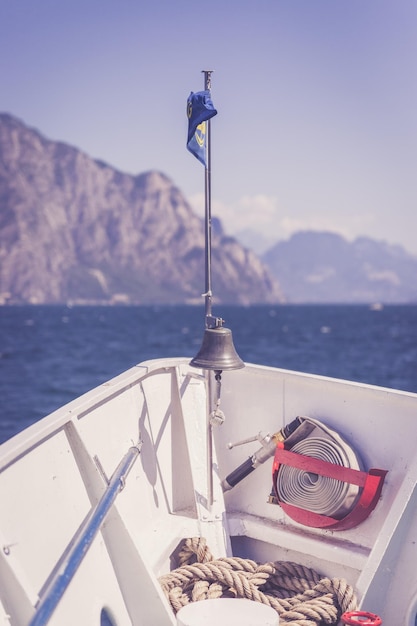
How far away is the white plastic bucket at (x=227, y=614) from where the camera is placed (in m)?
3.27

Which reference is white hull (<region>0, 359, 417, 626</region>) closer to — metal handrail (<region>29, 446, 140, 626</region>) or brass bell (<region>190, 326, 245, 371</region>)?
metal handrail (<region>29, 446, 140, 626</region>)

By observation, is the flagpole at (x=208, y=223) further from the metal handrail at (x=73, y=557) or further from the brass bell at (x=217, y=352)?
the metal handrail at (x=73, y=557)

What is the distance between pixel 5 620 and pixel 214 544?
1957 millimetres

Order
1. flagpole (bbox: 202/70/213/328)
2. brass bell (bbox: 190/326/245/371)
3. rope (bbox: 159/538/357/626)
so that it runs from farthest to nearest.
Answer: flagpole (bbox: 202/70/213/328) → brass bell (bbox: 190/326/245/371) → rope (bbox: 159/538/357/626)

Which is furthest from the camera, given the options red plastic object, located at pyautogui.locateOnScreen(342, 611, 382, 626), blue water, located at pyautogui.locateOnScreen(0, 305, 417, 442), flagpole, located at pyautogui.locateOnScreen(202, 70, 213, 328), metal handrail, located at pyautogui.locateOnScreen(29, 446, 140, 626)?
blue water, located at pyautogui.locateOnScreen(0, 305, 417, 442)

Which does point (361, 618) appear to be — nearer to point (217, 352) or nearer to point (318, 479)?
point (318, 479)

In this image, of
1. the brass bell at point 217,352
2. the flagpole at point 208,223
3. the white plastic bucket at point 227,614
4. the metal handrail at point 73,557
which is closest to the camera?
the metal handrail at point 73,557

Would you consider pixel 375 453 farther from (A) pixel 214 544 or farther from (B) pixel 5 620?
(B) pixel 5 620

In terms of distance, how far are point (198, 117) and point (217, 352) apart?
1422 millimetres

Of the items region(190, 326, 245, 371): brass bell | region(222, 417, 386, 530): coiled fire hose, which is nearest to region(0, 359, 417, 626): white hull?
region(222, 417, 386, 530): coiled fire hose

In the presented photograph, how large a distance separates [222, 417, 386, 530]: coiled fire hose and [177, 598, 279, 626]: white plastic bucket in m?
0.91

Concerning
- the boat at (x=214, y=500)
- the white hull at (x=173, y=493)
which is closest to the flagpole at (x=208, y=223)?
the boat at (x=214, y=500)

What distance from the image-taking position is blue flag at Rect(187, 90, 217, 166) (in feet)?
13.9

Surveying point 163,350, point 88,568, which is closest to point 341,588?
point 88,568
